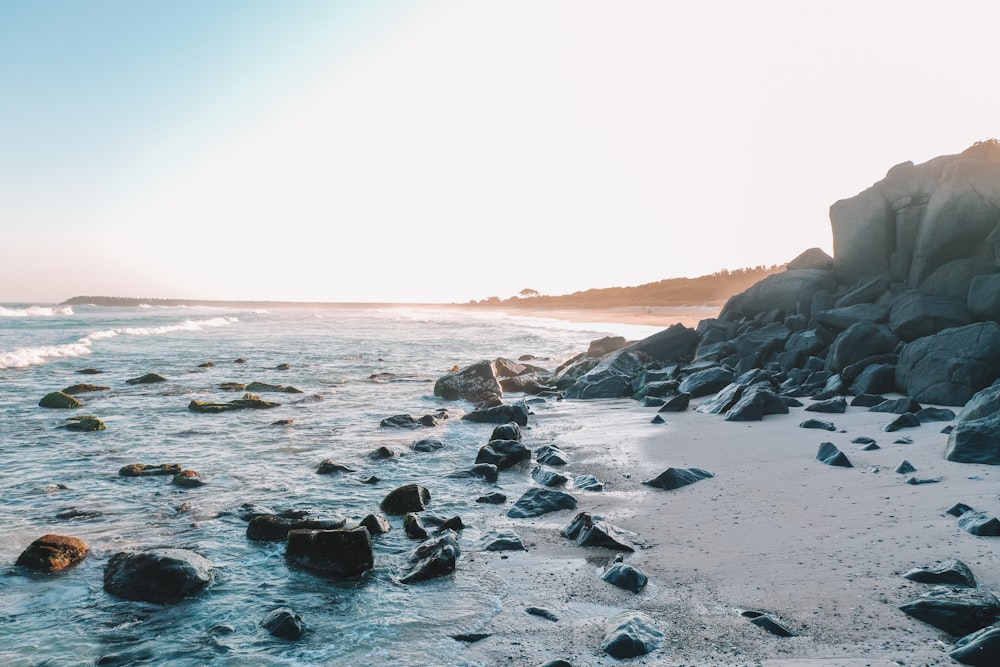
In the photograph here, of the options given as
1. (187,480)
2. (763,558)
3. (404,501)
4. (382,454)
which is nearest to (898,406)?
(763,558)

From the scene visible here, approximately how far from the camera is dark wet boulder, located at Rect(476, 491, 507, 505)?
597cm

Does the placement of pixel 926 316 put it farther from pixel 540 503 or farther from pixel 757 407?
pixel 540 503

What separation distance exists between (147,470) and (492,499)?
4259 mm

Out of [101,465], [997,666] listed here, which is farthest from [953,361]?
[101,465]

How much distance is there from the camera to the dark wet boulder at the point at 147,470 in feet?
23.0

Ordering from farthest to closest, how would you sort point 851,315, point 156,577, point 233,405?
point 851,315 < point 233,405 < point 156,577

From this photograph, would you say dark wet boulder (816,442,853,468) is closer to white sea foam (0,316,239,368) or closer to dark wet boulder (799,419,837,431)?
dark wet boulder (799,419,837,431)

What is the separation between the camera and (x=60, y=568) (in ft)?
14.6

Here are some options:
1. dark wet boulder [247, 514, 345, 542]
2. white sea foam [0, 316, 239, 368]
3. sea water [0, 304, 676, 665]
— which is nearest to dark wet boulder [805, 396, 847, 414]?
sea water [0, 304, 676, 665]

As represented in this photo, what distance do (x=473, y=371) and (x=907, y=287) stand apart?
9.96m

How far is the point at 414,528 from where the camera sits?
5.10 metres

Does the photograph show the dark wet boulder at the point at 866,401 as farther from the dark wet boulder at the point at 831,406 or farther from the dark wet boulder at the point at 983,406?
the dark wet boulder at the point at 983,406

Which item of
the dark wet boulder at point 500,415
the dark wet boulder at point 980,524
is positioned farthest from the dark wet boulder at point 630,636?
the dark wet boulder at point 500,415

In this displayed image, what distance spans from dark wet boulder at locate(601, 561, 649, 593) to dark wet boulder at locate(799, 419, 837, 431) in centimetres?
497
